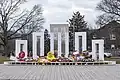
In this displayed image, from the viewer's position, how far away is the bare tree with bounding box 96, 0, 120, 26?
5916 centimetres

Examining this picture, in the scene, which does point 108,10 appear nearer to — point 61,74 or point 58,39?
point 58,39

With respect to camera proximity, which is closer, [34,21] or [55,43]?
[55,43]

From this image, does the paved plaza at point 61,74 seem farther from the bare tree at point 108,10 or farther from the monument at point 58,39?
the bare tree at point 108,10

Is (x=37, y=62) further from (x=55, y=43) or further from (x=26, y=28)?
(x=26, y=28)

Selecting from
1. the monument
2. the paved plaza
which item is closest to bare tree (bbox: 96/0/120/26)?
the monument

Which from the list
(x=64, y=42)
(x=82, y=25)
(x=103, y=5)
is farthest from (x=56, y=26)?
(x=82, y=25)

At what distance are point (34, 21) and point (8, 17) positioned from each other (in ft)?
17.9

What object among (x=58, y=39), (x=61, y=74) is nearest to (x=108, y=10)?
(x=58, y=39)

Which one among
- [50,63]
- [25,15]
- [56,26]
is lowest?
[50,63]

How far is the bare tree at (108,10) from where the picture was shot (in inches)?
2329

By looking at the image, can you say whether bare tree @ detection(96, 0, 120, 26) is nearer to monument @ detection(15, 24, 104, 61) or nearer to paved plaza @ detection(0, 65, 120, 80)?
monument @ detection(15, 24, 104, 61)

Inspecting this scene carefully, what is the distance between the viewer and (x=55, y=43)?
41.4 metres

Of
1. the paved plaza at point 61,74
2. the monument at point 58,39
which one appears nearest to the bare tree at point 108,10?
the monument at point 58,39

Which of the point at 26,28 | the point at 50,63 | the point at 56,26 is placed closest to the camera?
the point at 50,63
